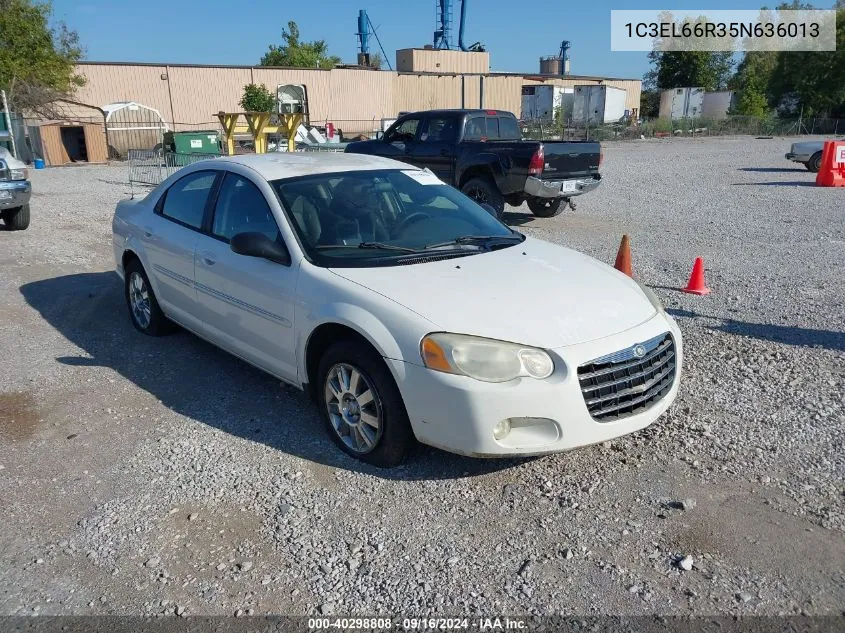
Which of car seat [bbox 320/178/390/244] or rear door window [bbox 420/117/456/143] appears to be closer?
car seat [bbox 320/178/390/244]

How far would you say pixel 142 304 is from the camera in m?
5.91

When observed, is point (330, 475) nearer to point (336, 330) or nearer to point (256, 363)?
point (336, 330)

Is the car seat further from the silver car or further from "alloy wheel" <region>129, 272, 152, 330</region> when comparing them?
the silver car

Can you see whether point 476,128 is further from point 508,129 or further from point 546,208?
point 546,208

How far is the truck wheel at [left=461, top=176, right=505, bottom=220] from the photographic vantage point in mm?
11125

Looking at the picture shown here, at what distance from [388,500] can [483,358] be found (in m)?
0.88

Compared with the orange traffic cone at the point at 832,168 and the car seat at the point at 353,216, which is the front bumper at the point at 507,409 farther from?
the orange traffic cone at the point at 832,168

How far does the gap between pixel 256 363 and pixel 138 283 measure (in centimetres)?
204

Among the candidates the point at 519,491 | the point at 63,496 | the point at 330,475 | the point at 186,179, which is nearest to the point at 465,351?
the point at 519,491

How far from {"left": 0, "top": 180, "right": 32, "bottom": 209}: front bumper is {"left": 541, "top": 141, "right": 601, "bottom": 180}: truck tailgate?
7.96 meters

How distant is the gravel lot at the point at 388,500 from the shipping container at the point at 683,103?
177 feet

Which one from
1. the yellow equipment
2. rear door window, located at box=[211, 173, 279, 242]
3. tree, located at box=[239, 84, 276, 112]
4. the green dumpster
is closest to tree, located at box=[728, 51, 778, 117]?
tree, located at box=[239, 84, 276, 112]

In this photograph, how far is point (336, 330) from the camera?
12.4 feet

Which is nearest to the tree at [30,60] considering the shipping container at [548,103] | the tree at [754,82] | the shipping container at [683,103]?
the shipping container at [548,103]
